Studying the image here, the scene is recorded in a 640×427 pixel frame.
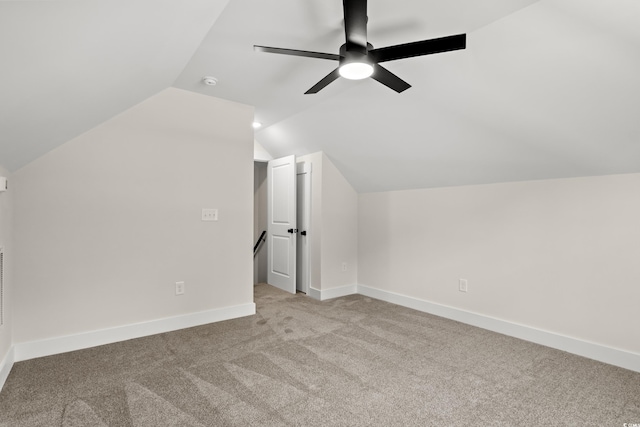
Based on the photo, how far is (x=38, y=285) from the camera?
8.37 feet

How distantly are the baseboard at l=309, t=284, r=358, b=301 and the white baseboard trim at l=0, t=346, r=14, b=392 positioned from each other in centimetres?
289

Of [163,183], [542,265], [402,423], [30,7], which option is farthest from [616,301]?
[163,183]

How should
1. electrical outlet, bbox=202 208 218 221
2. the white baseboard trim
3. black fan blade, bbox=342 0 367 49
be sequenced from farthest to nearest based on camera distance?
electrical outlet, bbox=202 208 218 221
the white baseboard trim
black fan blade, bbox=342 0 367 49

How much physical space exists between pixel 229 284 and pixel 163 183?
1.21 metres

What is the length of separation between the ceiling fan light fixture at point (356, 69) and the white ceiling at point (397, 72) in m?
0.33

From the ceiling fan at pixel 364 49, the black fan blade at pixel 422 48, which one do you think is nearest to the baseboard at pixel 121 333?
the ceiling fan at pixel 364 49

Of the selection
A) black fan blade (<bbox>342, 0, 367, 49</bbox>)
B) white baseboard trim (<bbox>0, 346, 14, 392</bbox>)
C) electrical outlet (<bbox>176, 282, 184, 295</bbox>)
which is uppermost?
black fan blade (<bbox>342, 0, 367, 49</bbox>)

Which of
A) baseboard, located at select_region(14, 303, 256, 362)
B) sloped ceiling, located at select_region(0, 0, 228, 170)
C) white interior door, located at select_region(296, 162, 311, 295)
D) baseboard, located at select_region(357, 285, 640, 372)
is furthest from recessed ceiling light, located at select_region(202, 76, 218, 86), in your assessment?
baseboard, located at select_region(357, 285, 640, 372)

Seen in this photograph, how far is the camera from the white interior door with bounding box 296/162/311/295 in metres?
4.50

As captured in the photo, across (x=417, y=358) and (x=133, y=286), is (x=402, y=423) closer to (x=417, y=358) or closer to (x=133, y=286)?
(x=417, y=358)

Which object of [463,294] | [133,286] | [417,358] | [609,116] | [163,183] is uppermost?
[609,116]

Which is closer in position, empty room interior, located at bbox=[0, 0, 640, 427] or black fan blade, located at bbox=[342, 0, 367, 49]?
black fan blade, located at bbox=[342, 0, 367, 49]

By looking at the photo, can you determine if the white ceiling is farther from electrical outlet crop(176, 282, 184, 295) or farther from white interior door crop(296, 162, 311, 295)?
electrical outlet crop(176, 282, 184, 295)

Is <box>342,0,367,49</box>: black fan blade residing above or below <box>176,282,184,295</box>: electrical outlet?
above
